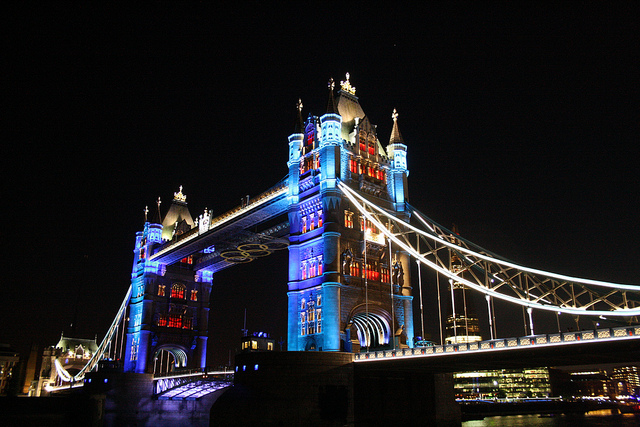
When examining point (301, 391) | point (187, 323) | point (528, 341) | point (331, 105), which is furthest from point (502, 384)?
point (528, 341)

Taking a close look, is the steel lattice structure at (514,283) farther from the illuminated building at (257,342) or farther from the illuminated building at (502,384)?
the illuminated building at (502,384)

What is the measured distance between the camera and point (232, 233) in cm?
6506

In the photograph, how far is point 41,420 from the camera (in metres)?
73.6

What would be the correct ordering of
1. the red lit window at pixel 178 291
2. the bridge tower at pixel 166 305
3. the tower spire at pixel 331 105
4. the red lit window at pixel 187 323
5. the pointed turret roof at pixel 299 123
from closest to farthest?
the tower spire at pixel 331 105 < the pointed turret roof at pixel 299 123 < the bridge tower at pixel 166 305 < the red lit window at pixel 187 323 < the red lit window at pixel 178 291

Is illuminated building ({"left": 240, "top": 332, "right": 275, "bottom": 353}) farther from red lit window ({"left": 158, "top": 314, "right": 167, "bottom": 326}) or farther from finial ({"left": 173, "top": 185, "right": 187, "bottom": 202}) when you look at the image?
finial ({"left": 173, "top": 185, "right": 187, "bottom": 202})

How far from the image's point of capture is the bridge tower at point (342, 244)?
4672 cm

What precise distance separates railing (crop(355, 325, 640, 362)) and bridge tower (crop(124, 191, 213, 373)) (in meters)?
45.8

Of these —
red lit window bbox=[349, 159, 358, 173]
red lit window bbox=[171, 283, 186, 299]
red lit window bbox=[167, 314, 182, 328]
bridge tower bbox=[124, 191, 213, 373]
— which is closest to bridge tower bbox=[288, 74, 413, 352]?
red lit window bbox=[349, 159, 358, 173]

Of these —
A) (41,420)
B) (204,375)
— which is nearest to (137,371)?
(41,420)

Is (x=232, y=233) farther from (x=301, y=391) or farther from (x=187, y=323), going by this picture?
(x=301, y=391)

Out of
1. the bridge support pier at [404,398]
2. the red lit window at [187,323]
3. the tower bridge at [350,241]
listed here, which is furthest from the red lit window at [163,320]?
the bridge support pier at [404,398]

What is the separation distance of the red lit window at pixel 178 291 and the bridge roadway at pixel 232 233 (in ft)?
12.4

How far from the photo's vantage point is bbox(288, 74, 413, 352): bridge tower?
4672 centimetres

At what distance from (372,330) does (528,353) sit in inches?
777
